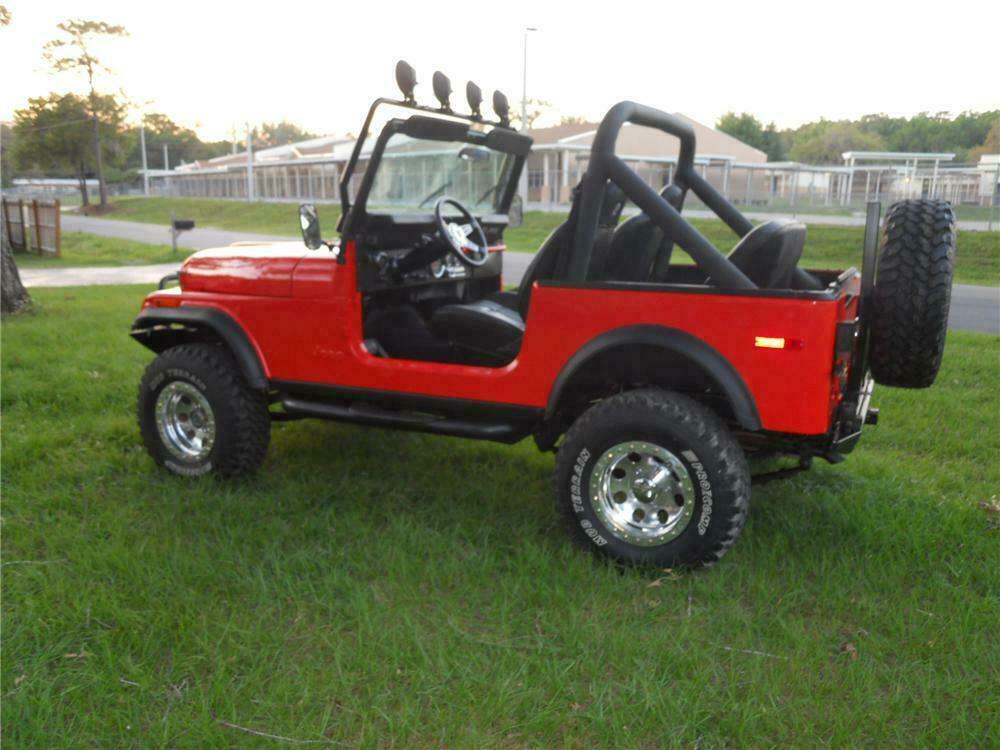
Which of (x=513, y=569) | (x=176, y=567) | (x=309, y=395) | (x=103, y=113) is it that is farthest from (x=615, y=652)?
(x=103, y=113)

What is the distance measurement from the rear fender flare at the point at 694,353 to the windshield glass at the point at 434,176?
4.88 ft

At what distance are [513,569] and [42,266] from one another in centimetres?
1637

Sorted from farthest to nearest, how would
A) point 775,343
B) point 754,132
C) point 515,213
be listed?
1. point 754,132
2. point 515,213
3. point 775,343

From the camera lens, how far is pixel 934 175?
15633 mm

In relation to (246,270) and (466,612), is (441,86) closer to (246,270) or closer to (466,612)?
(246,270)

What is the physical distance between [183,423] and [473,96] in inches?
90.5

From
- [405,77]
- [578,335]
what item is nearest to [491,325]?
[578,335]

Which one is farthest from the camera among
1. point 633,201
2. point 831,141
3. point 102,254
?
point 831,141

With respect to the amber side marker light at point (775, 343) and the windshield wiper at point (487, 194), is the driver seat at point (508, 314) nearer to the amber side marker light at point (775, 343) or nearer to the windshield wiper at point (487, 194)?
the amber side marker light at point (775, 343)

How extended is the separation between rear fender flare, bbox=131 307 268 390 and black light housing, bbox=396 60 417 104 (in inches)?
57.3

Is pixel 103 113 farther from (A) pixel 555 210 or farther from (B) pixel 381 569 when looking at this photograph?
(B) pixel 381 569

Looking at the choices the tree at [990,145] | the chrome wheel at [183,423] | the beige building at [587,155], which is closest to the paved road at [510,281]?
the tree at [990,145]

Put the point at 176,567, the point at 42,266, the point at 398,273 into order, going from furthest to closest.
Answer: the point at 42,266 → the point at 398,273 → the point at 176,567

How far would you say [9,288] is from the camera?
9.28 metres
